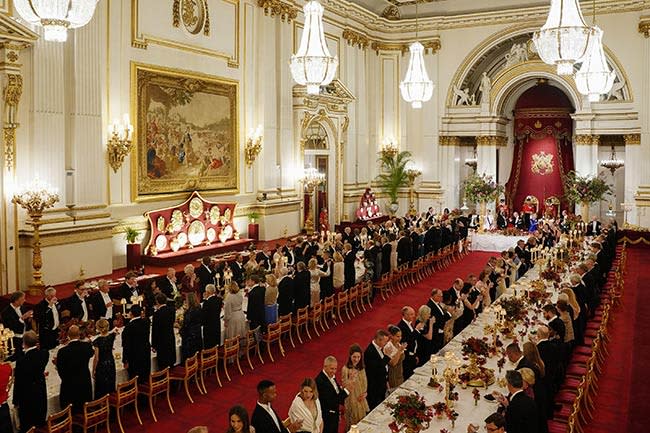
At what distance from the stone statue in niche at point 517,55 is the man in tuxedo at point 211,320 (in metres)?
19.5

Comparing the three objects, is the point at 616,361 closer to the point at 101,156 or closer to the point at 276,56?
the point at 101,156

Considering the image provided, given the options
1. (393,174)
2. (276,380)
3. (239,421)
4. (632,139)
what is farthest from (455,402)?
(393,174)

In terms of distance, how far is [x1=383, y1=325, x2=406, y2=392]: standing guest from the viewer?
25.4 feet

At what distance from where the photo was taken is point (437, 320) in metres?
9.41

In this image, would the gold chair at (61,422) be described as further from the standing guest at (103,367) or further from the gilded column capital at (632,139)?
the gilded column capital at (632,139)

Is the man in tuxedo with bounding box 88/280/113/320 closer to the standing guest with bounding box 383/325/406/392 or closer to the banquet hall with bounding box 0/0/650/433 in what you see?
the banquet hall with bounding box 0/0/650/433

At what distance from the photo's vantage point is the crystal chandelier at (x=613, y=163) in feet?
80.4

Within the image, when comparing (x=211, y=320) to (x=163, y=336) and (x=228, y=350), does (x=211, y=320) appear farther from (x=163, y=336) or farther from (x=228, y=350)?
(x=163, y=336)

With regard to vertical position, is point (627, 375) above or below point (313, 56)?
below

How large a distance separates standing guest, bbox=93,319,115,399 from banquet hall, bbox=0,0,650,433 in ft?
0.19

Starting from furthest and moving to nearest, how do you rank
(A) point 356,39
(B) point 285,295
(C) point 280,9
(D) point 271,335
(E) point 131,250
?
(A) point 356,39 → (C) point 280,9 → (E) point 131,250 → (B) point 285,295 → (D) point 271,335

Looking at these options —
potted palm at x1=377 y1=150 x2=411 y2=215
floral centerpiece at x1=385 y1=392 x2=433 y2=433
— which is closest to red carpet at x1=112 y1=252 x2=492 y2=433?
floral centerpiece at x1=385 y1=392 x2=433 y2=433

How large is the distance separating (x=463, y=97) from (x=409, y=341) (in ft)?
64.7

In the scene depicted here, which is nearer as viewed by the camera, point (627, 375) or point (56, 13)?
point (56, 13)
